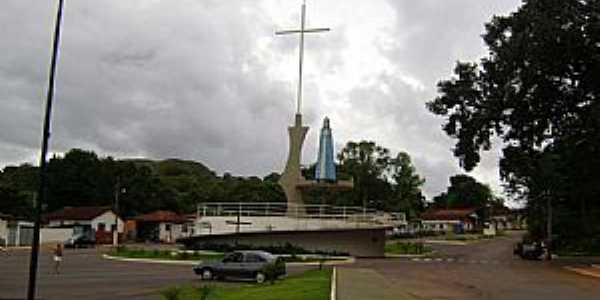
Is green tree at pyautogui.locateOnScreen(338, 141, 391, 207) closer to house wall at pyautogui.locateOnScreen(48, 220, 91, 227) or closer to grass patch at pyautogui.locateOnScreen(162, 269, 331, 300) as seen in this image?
house wall at pyautogui.locateOnScreen(48, 220, 91, 227)

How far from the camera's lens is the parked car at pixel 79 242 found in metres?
73.7

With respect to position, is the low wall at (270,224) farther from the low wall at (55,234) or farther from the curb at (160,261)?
the low wall at (55,234)

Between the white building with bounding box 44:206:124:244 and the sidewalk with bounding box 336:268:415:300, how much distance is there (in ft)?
202

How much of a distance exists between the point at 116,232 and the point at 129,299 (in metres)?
63.1

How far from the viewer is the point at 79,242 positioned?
75.4m

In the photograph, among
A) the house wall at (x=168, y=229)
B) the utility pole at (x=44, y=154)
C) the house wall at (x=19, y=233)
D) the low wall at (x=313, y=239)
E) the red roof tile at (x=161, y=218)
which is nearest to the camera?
the utility pole at (x=44, y=154)

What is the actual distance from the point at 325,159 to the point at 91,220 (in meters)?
41.6

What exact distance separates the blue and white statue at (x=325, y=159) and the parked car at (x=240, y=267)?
23058 millimetres

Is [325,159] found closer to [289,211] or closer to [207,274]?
[289,211]

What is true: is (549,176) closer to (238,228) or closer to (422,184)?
(238,228)

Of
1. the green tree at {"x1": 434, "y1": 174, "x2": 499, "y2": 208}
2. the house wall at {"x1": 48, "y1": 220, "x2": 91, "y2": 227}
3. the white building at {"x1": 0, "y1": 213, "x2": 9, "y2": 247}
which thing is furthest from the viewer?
the green tree at {"x1": 434, "y1": 174, "x2": 499, "y2": 208}

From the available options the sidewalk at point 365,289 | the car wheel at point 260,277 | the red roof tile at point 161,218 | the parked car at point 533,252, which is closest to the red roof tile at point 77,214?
the red roof tile at point 161,218

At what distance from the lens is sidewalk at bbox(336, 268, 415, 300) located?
21.4 metres

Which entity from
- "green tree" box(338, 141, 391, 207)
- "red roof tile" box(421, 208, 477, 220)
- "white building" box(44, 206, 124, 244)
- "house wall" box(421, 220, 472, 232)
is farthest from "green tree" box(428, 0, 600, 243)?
"red roof tile" box(421, 208, 477, 220)
